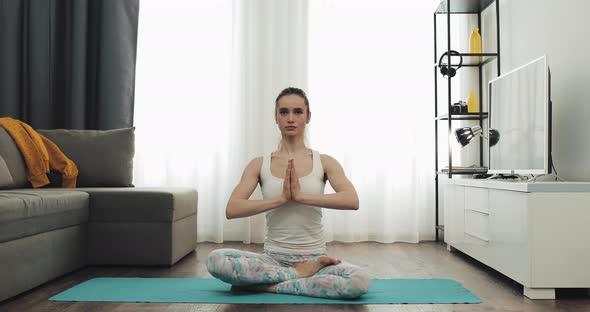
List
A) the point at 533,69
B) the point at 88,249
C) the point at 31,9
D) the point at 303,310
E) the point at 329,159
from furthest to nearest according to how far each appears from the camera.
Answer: the point at 31,9, the point at 88,249, the point at 533,69, the point at 329,159, the point at 303,310

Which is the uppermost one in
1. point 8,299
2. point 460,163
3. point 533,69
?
point 533,69

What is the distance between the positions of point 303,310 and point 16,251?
121 cm

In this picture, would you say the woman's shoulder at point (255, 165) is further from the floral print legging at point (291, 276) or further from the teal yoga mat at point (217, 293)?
the teal yoga mat at point (217, 293)

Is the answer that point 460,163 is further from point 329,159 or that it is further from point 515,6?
point 329,159

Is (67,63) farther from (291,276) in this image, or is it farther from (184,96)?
(291,276)

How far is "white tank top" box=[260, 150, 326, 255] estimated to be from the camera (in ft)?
7.23

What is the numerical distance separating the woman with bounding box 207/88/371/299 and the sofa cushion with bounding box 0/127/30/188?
5.31 ft

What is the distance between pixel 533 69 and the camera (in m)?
2.54

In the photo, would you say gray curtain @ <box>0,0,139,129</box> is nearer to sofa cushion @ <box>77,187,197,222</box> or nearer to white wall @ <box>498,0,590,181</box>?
sofa cushion @ <box>77,187,197,222</box>

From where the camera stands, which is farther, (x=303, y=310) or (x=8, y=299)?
(x=8, y=299)

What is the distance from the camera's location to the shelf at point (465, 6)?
3.80 metres

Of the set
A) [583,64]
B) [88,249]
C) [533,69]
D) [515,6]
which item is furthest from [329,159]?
[515,6]

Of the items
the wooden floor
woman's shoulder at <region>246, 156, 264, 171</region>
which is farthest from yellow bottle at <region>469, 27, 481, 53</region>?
woman's shoulder at <region>246, 156, 264, 171</region>

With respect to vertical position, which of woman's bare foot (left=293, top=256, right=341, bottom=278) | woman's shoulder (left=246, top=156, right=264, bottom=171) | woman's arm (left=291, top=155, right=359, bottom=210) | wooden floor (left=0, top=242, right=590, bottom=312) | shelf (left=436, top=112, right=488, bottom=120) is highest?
shelf (left=436, top=112, right=488, bottom=120)
